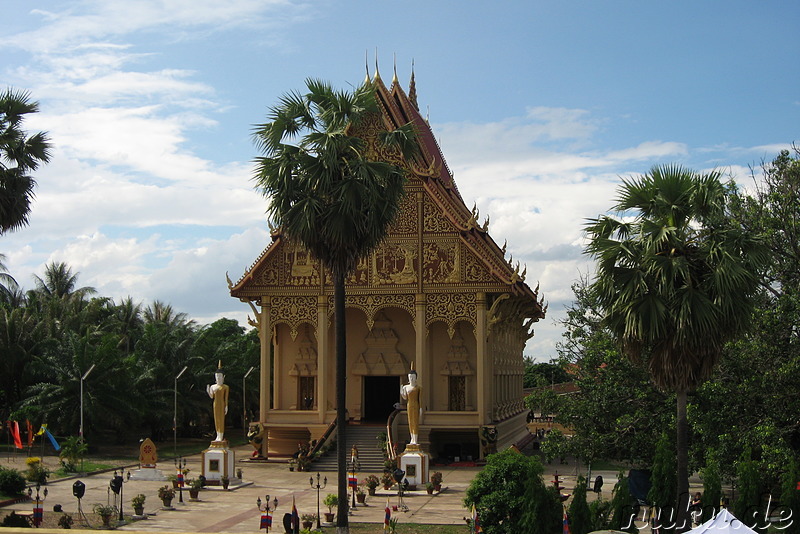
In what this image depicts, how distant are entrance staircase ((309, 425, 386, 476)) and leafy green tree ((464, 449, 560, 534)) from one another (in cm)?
1267

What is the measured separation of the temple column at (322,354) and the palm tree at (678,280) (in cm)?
1898

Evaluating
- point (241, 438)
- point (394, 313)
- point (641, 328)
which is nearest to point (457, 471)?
point (394, 313)

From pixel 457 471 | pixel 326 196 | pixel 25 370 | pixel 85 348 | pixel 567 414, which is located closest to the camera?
pixel 326 196

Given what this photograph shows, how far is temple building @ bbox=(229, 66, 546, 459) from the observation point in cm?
3428

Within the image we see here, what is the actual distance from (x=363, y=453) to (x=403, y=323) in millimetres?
6458

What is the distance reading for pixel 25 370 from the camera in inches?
1606

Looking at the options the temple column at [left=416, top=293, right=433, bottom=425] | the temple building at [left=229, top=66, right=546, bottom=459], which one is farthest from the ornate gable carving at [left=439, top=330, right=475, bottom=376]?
the temple column at [left=416, top=293, right=433, bottom=425]

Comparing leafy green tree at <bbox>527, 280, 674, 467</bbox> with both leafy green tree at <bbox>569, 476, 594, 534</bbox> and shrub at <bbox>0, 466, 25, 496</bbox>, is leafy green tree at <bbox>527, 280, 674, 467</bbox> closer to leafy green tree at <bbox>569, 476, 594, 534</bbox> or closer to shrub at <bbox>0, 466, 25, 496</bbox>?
leafy green tree at <bbox>569, 476, 594, 534</bbox>

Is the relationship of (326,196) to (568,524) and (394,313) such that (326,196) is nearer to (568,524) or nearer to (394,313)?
(568,524)

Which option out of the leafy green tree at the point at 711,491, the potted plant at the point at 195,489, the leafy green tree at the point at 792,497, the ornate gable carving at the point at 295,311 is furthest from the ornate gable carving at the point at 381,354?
the leafy green tree at the point at 792,497

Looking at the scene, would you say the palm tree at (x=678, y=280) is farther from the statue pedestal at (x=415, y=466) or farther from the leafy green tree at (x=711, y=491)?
the statue pedestal at (x=415, y=466)

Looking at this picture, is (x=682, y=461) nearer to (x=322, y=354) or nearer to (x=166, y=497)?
(x=166, y=497)

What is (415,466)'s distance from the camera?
92.8 ft

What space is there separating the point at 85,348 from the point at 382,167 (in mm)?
21927
